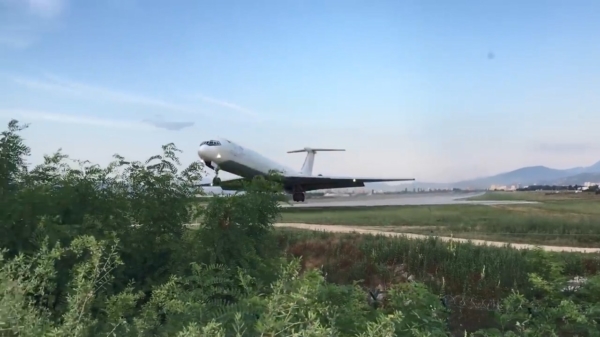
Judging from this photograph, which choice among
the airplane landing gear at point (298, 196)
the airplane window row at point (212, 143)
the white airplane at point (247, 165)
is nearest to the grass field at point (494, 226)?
the white airplane at point (247, 165)

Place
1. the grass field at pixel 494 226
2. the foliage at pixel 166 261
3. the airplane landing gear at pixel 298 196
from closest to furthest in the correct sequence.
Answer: the foliage at pixel 166 261 < the grass field at pixel 494 226 < the airplane landing gear at pixel 298 196

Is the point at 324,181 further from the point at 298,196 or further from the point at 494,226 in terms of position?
the point at 494,226

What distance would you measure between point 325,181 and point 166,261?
30.1 m

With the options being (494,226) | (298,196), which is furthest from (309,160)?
(494,226)

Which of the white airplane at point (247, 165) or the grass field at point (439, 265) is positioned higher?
the white airplane at point (247, 165)

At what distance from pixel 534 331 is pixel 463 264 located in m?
6.99

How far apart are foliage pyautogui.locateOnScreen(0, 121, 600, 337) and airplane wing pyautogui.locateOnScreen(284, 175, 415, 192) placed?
26615mm

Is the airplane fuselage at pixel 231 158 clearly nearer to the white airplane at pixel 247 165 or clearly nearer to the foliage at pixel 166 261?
the white airplane at pixel 247 165

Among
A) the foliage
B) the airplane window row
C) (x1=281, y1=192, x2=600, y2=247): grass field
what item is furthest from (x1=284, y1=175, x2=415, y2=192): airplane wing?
the foliage

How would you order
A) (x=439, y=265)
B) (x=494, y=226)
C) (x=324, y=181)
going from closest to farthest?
(x=439, y=265) → (x=494, y=226) → (x=324, y=181)

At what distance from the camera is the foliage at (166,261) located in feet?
14.9

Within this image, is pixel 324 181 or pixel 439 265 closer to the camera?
pixel 439 265

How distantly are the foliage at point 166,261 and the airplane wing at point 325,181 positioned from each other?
87.3ft

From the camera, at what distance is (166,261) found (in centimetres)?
665
